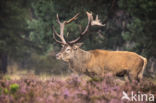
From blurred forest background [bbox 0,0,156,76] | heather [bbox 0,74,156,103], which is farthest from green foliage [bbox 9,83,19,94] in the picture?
blurred forest background [bbox 0,0,156,76]

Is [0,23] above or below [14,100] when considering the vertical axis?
above

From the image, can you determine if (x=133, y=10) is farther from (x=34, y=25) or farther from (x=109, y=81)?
(x=109, y=81)

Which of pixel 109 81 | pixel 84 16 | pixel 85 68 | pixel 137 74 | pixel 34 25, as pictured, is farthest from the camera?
pixel 34 25

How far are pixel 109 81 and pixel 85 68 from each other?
3.49 metres

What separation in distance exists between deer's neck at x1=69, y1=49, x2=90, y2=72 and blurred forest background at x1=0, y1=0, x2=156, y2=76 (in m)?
2.57

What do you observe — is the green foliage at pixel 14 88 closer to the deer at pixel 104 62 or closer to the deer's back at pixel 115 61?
the deer at pixel 104 62

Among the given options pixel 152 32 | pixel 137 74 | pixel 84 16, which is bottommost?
pixel 137 74

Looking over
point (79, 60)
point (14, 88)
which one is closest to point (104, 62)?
point (79, 60)

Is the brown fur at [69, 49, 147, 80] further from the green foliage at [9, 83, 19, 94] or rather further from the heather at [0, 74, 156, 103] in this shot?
the green foliage at [9, 83, 19, 94]

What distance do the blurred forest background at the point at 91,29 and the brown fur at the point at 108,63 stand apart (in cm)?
276

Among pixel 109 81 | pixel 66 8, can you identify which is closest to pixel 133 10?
pixel 66 8

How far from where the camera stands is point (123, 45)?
14.8 m

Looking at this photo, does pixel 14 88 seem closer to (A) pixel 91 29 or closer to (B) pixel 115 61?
(B) pixel 115 61

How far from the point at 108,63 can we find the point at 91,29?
4.81 meters
